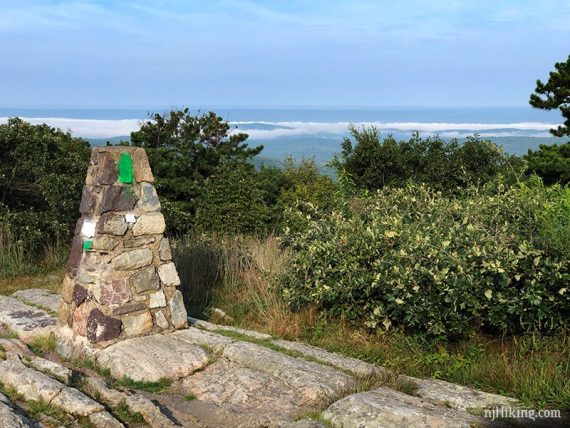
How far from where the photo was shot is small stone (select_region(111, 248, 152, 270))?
6980mm

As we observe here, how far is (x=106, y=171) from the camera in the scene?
23.0ft

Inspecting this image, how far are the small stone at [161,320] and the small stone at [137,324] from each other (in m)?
0.08

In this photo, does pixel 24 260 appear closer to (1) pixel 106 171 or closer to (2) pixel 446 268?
(1) pixel 106 171

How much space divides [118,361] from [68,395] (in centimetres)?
108

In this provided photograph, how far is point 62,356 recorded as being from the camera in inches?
279

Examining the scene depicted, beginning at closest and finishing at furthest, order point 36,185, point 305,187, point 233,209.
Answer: point 36,185 < point 233,209 < point 305,187

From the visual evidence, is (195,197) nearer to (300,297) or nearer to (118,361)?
(300,297)

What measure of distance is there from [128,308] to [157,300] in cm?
37

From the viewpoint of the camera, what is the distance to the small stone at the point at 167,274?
7301mm

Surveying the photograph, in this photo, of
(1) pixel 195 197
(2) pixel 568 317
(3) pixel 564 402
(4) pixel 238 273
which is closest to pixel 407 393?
(3) pixel 564 402

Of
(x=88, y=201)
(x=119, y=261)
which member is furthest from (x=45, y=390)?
(x=88, y=201)

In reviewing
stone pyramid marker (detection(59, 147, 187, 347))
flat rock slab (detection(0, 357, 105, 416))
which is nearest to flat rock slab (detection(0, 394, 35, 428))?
flat rock slab (detection(0, 357, 105, 416))

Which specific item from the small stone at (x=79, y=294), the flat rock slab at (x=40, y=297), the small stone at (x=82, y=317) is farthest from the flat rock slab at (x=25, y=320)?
the small stone at (x=79, y=294)

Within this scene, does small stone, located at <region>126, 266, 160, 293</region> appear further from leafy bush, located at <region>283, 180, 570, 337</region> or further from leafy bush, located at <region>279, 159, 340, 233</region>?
leafy bush, located at <region>279, 159, 340, 233</region>
